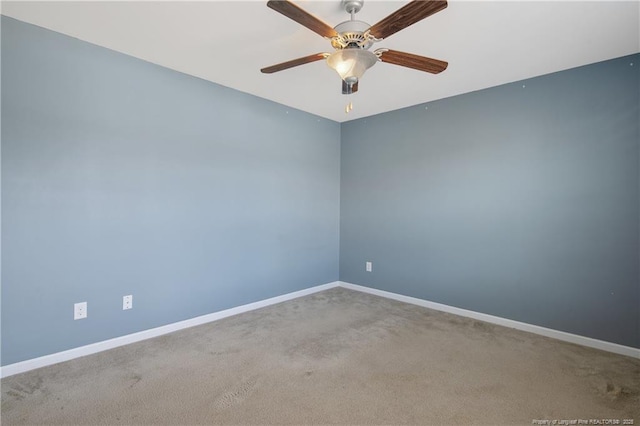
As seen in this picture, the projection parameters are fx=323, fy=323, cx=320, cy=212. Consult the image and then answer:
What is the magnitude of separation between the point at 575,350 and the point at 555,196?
1280 mm

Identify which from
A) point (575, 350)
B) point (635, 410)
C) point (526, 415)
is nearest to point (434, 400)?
point (526, 415)

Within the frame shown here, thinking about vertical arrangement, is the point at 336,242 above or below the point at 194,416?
above

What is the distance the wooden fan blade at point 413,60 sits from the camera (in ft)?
6.32

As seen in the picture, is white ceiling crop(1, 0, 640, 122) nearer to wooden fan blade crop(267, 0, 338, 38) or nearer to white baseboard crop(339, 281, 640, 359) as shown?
wooden fan blade crop(267, 0, 338, 38)

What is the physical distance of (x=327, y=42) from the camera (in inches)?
91.4

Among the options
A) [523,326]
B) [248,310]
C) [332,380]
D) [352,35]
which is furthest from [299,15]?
[523,326]

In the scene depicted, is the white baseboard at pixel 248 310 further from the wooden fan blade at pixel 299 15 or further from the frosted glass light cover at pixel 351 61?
the wooden fan blade at pixel 299 15

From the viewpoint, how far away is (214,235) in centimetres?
319

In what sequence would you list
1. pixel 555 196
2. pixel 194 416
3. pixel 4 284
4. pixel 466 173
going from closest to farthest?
pixel 194 416 → pixel 4 284 → pixel 555 196 → pixel 466 173

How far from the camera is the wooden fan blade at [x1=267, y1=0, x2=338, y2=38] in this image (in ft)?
4.76

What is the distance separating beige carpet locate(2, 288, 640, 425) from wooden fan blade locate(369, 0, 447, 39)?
2063 mm

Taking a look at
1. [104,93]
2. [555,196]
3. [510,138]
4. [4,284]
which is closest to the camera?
[4,284]

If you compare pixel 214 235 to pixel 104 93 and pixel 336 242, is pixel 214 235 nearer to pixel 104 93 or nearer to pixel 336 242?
pixel 104 93

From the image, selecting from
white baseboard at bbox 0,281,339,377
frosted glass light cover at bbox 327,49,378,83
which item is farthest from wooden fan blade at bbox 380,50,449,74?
white baseboard at bbox 0,281,339,377
